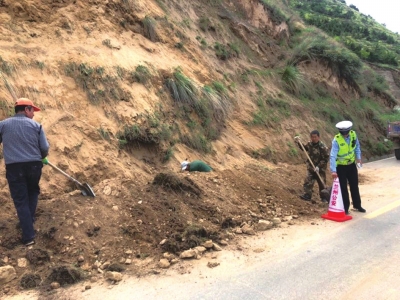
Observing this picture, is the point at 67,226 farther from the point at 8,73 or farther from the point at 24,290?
the point at 8,73

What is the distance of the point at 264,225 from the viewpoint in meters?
5.65

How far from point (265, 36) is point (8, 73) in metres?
11.8

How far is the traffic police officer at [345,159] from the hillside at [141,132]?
0.60 m

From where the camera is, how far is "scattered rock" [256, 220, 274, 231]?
5592 millimetres

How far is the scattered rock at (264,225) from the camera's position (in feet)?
18.3

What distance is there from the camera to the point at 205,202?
592 cm

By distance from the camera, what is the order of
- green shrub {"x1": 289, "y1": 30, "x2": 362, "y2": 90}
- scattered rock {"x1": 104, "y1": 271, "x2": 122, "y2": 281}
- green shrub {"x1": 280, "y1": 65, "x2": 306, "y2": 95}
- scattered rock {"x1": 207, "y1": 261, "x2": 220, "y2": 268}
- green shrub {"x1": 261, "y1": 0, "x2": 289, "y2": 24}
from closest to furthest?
scattered rock {"x1": 104, "y1": 271, "x2": 122, "y2": 281} < scattered rock {"x1": 207, "y1": 261, "x2": 220, "y2": 268} < green shrub {"x1": 280, "y1": 65, "x2": 306, "y2": 95} < green shrub {"x1": 289, "y1": 30, "x2": 362, "y2": 90} < green shrub {"x1": 261, "y1": 0, "x2": 289, "y2": 24}

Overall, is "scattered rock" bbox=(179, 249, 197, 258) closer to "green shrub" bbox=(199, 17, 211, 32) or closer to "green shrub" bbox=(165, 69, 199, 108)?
"green shrub" bbox=(165, 69, 199, 108)

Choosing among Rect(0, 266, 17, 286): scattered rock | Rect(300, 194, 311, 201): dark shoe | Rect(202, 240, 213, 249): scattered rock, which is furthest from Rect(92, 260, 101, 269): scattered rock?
Rect(300, 194, 311, 201): dark shoe

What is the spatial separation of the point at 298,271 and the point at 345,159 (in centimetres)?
281

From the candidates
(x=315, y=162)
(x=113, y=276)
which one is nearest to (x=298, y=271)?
(x=113, y=276)

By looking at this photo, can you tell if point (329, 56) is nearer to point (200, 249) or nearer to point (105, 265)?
point (200, 249)

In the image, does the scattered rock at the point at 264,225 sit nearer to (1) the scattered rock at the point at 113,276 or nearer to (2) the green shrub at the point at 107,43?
(1) the scattered rock at the point at 113,276

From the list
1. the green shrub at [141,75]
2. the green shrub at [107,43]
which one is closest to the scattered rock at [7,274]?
the green shrub at [141,75]
